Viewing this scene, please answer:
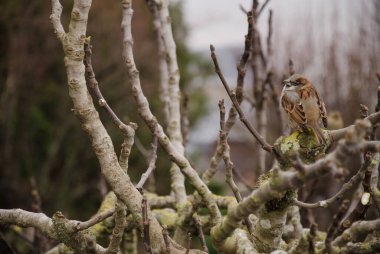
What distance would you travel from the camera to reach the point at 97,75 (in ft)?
41.2

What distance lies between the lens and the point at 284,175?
5.98ft

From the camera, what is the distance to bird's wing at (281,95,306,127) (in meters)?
3.04

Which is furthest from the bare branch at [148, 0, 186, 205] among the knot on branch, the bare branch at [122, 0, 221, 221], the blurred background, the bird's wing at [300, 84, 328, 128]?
the blurred background

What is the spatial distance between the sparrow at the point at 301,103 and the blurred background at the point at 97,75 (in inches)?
270

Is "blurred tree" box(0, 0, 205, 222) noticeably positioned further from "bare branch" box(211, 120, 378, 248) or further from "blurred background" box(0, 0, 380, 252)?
"bare branch" box(211, 120, 378, 248)

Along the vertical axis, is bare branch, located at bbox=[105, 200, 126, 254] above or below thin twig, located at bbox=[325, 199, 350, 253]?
below

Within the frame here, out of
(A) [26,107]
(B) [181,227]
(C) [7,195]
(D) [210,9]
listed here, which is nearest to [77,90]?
(B) [181,227]

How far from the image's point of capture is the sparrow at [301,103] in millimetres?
3105

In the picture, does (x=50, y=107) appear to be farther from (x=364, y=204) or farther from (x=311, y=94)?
(x=364, y=204)

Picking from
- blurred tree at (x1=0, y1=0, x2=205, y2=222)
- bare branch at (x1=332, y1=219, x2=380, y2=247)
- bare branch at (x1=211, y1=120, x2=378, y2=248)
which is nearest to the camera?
bare branch at (x1=211, y1=120, x2=378, y2=248)

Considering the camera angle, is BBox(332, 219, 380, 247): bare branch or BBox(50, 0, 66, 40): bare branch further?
BBox(50, 0, 66, 40): bare branch

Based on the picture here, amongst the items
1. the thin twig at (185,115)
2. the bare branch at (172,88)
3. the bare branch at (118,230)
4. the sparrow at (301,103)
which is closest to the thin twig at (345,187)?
the sparrow at (301,103)

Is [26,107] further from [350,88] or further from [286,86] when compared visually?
[286,86]

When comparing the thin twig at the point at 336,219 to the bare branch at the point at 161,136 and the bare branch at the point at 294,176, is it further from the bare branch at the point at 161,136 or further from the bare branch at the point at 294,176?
the bare branch at the point at 161,136
